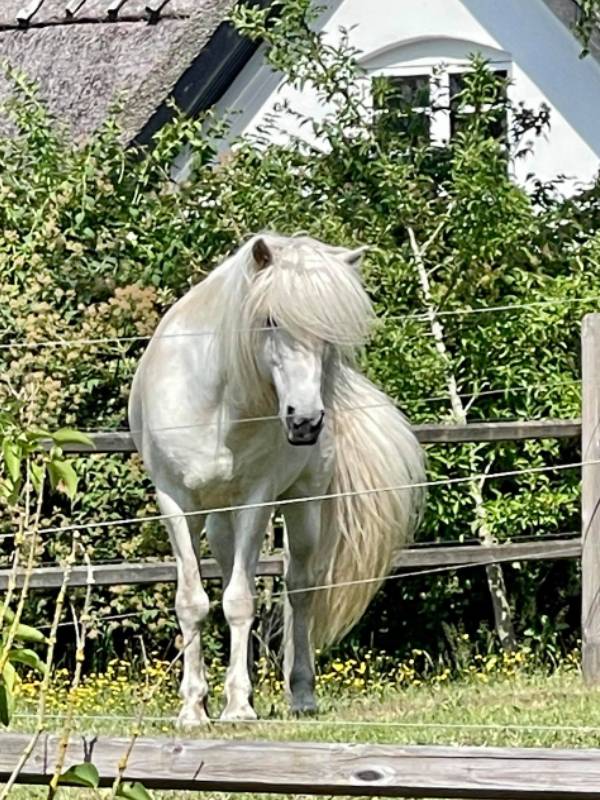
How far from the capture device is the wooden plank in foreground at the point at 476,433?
342 inches

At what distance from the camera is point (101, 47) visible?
16.4m

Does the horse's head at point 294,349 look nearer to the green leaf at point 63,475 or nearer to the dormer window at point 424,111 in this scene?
the green leaf at point 63,475

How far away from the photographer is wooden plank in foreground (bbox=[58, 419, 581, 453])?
868cm

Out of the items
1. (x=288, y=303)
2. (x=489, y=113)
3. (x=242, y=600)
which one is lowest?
(x=242, y=600)

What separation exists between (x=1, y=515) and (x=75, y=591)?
21.8 inches

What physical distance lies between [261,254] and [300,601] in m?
1.66

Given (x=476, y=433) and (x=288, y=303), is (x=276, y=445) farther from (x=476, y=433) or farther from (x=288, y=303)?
(x=476, y=433)

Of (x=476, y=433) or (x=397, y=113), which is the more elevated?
(x=397, y=113)

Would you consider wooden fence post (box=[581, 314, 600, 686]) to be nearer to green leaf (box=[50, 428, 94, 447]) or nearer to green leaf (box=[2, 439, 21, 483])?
green leaf (box=[50, 428, 94, 447])

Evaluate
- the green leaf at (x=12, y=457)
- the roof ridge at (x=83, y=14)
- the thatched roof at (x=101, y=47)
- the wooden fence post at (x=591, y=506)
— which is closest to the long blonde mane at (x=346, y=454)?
the wooden fence post at (x=591, y=506)

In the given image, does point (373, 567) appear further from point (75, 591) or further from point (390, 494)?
point (75, 591)

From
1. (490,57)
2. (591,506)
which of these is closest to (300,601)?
(591,506)

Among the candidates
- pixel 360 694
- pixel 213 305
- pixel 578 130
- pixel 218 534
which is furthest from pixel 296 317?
pixel 578 130

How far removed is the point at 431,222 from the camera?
10414mm
